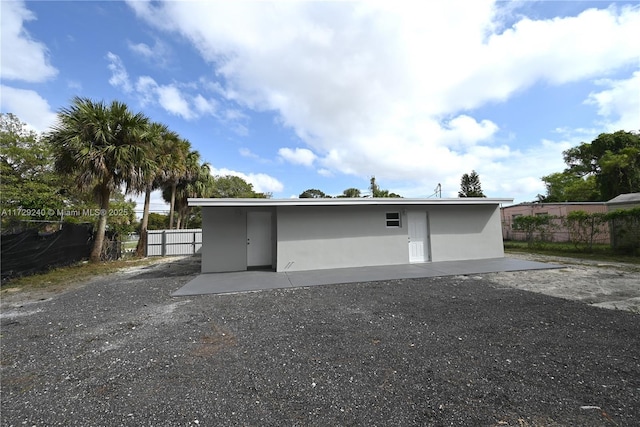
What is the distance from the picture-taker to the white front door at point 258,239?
30.1 ft

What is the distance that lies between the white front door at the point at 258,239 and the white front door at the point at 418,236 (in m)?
5.01

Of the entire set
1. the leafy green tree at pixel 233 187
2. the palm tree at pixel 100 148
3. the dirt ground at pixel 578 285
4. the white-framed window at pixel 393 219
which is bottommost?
the dirt ground at pixel 578 285

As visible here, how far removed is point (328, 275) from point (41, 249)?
9094mm

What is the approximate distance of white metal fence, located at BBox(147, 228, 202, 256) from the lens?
14.2m

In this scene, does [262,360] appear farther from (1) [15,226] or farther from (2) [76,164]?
(1) [15,226]

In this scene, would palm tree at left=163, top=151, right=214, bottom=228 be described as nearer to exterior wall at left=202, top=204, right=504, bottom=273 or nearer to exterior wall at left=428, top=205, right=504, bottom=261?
exterior wall at left=202, top=204, right=504, bottom=273

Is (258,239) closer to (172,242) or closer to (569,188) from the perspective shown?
(172,242)

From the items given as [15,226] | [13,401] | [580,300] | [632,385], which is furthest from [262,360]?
[15,226]

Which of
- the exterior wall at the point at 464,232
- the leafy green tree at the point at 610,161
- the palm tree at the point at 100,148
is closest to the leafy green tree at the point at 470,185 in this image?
the leafy green tree at the point at 610,161

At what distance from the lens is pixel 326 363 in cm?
285

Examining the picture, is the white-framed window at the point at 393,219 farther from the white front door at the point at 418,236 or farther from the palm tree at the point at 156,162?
the palm tree at the point at 156,162

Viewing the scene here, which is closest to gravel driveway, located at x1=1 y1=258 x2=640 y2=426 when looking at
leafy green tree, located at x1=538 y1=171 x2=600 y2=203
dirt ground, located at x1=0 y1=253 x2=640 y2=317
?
dirt ground, located at x1=0 y1=253 x2=640 y2=317

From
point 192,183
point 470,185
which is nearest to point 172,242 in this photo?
point 192,183

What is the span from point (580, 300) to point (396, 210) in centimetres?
526
